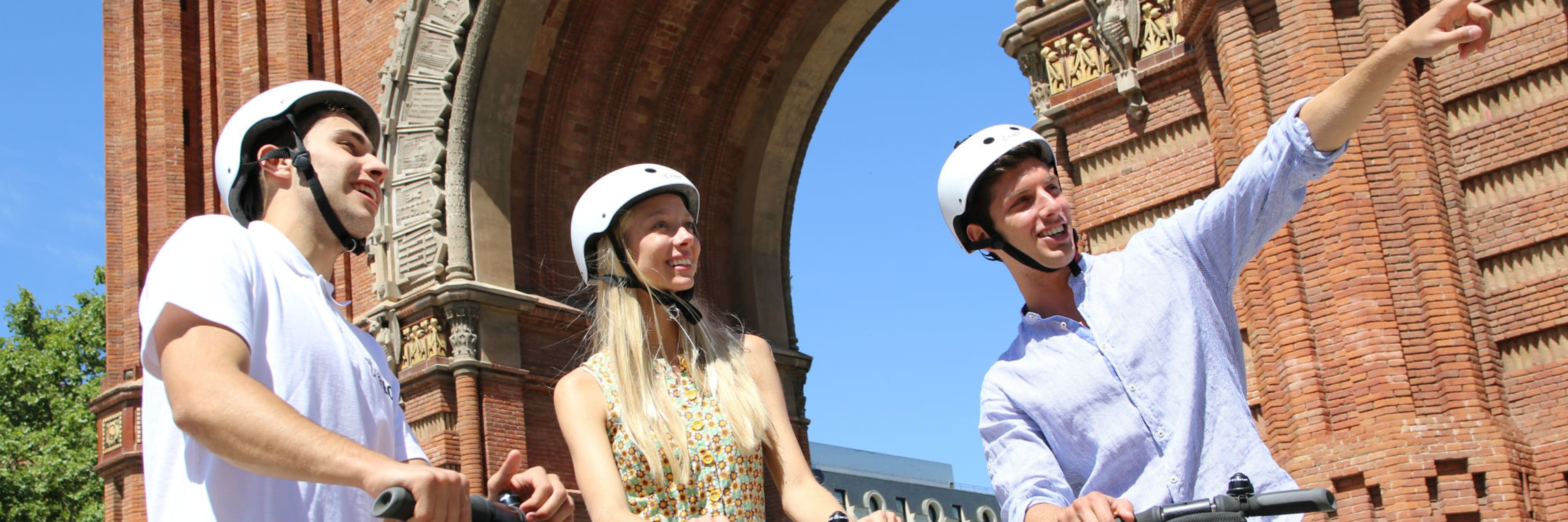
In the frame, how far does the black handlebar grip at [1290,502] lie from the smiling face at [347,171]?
5.86 feet

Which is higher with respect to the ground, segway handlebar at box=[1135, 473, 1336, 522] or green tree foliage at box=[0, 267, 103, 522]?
green tree foliage at box=[0, 267, 103, 522]

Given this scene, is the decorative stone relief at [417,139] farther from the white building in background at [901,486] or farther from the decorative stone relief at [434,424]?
the white building in background at [901,486]

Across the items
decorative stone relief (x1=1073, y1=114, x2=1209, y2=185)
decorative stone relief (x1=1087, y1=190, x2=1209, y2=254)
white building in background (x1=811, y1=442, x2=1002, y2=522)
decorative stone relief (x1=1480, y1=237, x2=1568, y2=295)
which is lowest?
decorative stone relief (x1=1480, y1=237, x2=1568, y2=295)

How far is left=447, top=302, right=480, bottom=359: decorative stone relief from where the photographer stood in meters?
14.7

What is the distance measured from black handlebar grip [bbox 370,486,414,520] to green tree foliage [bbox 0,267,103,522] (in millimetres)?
24945

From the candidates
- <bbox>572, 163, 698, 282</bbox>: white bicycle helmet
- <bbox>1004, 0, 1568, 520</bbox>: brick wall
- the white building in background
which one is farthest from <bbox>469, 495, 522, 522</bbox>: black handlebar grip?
the white building in background

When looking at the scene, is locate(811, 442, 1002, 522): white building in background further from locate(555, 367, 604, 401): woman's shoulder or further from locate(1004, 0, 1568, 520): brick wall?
locate(555, 367, 604, 401): woman's shoulder

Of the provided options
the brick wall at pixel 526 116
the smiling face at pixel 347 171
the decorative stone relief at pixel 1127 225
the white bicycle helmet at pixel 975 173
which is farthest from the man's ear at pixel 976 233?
the brick wall at pixel 526 116

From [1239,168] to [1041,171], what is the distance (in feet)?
1.59

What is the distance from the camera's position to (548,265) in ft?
53.4

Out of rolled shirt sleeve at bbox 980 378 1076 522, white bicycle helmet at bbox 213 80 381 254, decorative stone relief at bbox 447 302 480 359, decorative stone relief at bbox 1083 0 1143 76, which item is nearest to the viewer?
rolled shirt sleeve at bbox 980 378 1076 522

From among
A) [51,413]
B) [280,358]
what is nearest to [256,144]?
[280,358]

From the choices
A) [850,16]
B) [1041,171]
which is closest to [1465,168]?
[1041,171]

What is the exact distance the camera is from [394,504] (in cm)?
211
